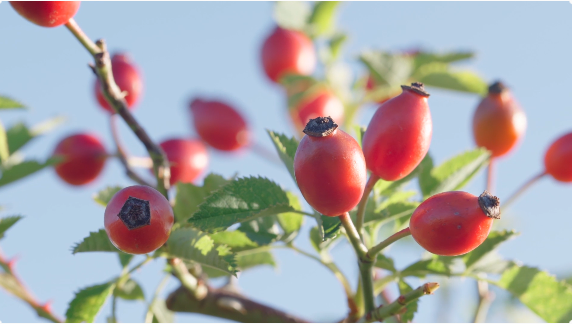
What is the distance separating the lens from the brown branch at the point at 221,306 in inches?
95.4

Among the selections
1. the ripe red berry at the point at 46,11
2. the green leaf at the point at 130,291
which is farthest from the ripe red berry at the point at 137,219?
the green leaf at the point at 130,291

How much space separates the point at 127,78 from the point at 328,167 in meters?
1.68

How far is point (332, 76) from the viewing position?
4.18 meters

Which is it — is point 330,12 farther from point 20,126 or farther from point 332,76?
point 20,126

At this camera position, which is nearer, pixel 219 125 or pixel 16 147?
pixel 16 147

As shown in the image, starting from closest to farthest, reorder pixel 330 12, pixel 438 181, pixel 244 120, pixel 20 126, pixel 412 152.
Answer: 1. pixel 412 152
2. pixel 438 181
3. pixel 20 126
4. pixel 244 120
5. pixel 330 12

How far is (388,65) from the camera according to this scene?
11.7 feet

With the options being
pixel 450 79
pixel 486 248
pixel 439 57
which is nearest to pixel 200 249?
pixel 486 248

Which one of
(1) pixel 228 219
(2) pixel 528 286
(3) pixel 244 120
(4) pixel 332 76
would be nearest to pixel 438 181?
(2) pixel 528 286

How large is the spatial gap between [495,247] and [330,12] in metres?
2.48

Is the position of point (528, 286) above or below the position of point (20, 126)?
below

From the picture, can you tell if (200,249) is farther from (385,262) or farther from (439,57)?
(439,57)

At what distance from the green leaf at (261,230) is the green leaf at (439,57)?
1956 mm

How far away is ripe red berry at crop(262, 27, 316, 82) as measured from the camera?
3.95m
